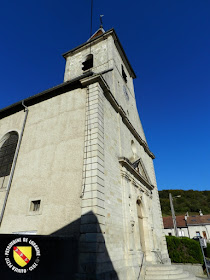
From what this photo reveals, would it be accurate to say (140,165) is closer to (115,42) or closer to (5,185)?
(5,185)

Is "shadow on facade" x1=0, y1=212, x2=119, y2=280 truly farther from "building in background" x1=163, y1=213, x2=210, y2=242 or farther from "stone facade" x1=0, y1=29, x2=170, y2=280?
"building in background" x1=163, y1=213, x2=210, y2=242

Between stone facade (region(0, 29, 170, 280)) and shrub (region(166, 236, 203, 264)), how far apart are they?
3.79 metres

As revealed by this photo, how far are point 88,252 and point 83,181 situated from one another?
6.09 ft

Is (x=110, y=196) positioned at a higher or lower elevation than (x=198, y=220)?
lower

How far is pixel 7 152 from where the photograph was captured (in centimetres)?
864

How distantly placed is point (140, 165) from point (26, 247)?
7430 mm

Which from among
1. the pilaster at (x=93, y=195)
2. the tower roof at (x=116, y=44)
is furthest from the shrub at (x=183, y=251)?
the tower roof at (x=116, y=44)

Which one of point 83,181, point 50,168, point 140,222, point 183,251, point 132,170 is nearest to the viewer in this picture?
point 83,181

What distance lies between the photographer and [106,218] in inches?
216

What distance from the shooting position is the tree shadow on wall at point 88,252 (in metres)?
4.43

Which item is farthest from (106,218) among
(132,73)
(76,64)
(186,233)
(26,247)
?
(186,233)

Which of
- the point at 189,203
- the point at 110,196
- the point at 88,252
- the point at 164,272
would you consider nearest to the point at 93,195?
the point at 110,196

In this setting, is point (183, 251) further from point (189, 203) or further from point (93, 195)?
point (189, 203)

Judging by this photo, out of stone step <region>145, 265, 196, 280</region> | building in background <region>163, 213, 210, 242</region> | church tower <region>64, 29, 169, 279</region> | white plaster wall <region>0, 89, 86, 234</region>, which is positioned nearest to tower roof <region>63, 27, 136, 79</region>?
church tower <region>64, 29, 169, 279</region>
